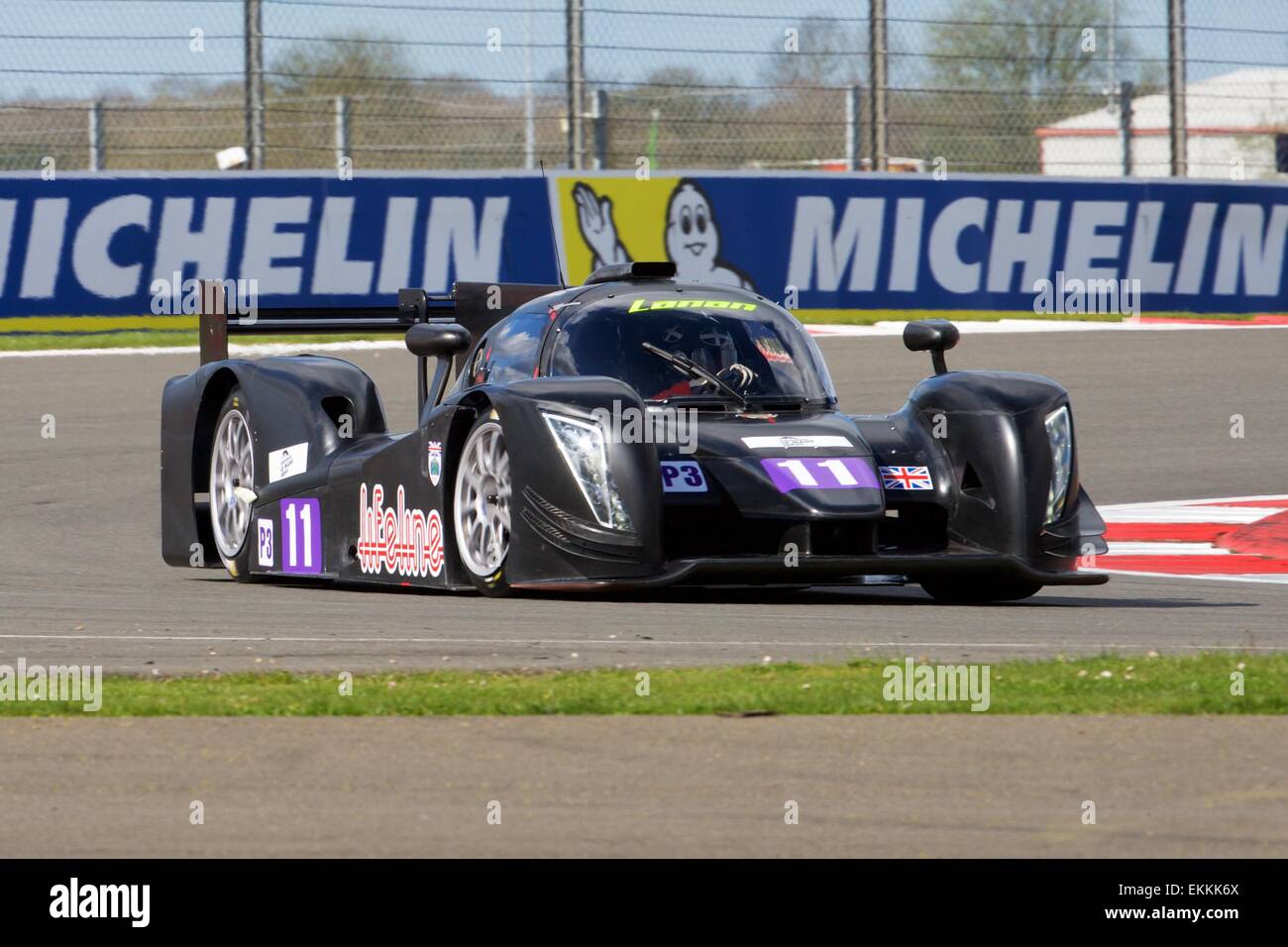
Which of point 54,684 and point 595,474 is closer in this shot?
point 54,684

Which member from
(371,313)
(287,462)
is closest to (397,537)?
(287,462)

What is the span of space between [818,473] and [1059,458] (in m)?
1.08

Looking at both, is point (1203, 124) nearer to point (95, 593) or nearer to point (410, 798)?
point (95, 593)

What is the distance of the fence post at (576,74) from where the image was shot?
2014 centimetres

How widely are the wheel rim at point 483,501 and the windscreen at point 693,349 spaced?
648 mm

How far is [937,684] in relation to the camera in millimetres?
6820

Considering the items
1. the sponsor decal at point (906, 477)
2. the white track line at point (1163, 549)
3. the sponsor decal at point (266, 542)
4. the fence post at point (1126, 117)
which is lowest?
the white track line at point (1163, 549)

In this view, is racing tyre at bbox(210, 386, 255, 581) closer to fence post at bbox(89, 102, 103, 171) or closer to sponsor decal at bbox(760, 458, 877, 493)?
sponsor decal at bbox(760, 458, 877, 493)

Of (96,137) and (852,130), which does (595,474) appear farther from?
(852,130)

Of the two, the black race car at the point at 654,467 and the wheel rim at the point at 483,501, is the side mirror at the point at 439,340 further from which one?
the wheel rim at the point at 483,501

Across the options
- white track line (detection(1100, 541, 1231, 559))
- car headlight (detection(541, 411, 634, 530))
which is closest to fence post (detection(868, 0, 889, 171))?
white track line (detection(1100, 541, 1231, 559))

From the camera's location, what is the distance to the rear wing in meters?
11.1
